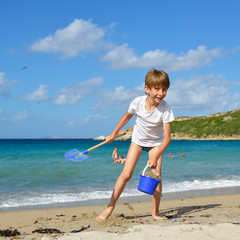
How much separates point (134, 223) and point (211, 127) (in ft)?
216

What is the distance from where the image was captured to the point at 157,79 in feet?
13.5

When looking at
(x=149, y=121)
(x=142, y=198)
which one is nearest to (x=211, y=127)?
(x=142, y=198)

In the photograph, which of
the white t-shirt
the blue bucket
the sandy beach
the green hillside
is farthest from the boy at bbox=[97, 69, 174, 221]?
the green hillside

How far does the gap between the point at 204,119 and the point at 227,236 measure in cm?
7072

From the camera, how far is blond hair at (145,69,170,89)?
13.5ft

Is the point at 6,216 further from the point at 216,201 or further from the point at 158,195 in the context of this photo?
the point at 216,201

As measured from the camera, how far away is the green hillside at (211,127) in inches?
2530

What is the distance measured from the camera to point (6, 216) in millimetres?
5992

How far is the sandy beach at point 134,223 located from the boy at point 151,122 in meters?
0.43

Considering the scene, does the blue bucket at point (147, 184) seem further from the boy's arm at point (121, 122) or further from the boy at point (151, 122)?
the boy's arm at point (121, 122)

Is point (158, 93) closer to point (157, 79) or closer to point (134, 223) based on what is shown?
point (157, 79)

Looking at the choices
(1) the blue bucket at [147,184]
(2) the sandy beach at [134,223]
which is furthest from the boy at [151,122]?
(2) the sandy beach at [134,223]

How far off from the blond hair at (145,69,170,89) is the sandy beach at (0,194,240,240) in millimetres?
1696

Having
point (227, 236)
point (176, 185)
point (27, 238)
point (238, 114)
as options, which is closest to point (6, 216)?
point (27, 238)
